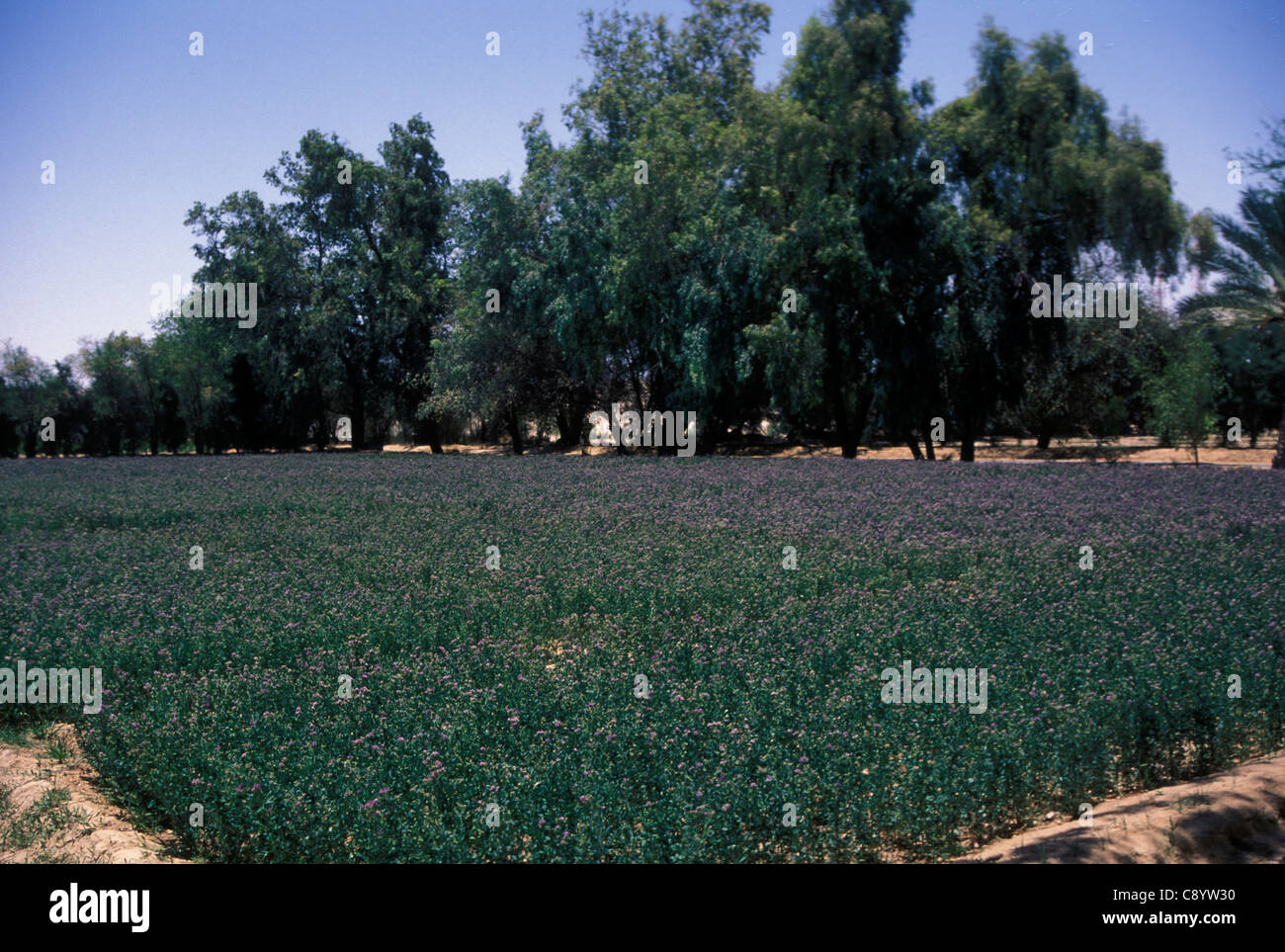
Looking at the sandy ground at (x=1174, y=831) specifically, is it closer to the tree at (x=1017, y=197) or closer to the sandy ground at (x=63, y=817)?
the sandy ground at (x=63, y=817)

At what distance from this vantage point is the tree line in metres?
27.8

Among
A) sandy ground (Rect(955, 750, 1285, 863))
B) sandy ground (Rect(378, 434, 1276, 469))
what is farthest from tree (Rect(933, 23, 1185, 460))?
sandy ground (Rect(955, 750, 1285, 863))

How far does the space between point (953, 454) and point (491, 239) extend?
23333 millimetres

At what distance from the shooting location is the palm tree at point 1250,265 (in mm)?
21453

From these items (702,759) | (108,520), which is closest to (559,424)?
(108,520)

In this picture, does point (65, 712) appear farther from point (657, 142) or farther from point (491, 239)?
point (491, 239)

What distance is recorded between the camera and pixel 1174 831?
14.6 ft

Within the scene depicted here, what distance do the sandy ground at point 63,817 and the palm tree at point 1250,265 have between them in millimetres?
24846

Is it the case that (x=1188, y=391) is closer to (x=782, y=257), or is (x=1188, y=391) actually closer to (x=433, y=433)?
(x=782, y=257)

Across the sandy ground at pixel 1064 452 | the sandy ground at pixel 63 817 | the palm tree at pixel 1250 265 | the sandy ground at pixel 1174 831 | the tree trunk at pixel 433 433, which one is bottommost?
the sandy ground at pixel 63 817

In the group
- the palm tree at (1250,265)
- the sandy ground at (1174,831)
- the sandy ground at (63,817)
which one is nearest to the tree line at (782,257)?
the palm tree at (1250,265)

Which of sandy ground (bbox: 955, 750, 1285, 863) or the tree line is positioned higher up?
the tree line

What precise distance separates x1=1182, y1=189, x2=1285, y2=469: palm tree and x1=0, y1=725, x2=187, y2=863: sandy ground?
24.8 m

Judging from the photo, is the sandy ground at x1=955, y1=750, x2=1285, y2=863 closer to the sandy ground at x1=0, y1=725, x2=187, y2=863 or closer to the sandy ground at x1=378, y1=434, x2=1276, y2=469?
the sandy ground at x1=0, y1=725, x2=187, y2=863
